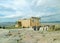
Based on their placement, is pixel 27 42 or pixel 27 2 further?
pixel 27 2

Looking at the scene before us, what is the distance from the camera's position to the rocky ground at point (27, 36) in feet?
6.59

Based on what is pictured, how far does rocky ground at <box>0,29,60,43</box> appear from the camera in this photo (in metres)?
2.01

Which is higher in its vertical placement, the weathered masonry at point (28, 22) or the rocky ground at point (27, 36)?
the weathered masonry at point (28, 22)

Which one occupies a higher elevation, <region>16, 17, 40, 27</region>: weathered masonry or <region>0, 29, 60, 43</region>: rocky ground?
<region>16, 17, 40, 27</region>: weathered masonry

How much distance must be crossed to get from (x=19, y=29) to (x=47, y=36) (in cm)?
51

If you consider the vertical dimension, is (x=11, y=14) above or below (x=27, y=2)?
below

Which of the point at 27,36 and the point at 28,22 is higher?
the point at 28,22

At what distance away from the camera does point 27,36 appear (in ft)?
6.75

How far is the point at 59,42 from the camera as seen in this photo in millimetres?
2006

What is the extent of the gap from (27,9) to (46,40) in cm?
65

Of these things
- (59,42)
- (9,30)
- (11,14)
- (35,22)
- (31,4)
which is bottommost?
(59,42)

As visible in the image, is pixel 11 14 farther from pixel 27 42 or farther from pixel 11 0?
pixel 27 42

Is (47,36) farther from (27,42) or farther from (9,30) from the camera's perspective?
(9,30)

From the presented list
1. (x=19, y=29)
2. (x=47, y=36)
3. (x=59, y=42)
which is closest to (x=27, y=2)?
(x=19, y=29)
